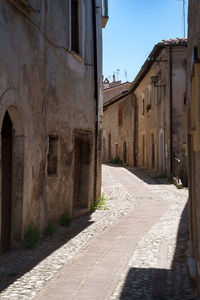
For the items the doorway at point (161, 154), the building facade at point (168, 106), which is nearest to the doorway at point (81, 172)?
the building facade at point (168, 106)

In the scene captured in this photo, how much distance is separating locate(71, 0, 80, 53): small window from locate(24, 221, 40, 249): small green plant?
473 centimetres

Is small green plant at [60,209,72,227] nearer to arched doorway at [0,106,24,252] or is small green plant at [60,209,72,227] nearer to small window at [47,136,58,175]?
small window at [47,136,58,175]

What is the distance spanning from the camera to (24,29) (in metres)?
7.16

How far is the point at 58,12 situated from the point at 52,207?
398cm

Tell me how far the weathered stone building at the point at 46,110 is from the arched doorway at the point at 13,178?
0.02m

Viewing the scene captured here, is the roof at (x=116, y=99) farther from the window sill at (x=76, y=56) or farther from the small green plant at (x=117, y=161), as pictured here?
the window sill at (x=76, y=56)

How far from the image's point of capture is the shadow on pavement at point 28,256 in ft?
18.1

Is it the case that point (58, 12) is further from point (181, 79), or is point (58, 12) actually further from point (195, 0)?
point (181, 79)

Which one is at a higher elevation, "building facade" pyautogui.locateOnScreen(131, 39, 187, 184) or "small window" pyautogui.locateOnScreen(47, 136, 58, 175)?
"building facade" pyautogui.locateOnScreen(131, 39, 187, 184)

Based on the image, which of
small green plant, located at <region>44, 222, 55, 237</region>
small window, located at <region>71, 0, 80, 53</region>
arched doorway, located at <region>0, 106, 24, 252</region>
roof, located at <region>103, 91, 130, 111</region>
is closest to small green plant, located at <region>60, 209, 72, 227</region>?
small green plant, located at <region>44, 222, 55, 237</region>

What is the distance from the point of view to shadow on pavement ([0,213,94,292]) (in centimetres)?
550

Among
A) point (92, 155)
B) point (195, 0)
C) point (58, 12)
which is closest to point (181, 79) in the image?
point (92, 155)

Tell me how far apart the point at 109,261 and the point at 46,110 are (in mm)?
3348

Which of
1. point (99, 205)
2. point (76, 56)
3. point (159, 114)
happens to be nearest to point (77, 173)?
point (99, 205)
